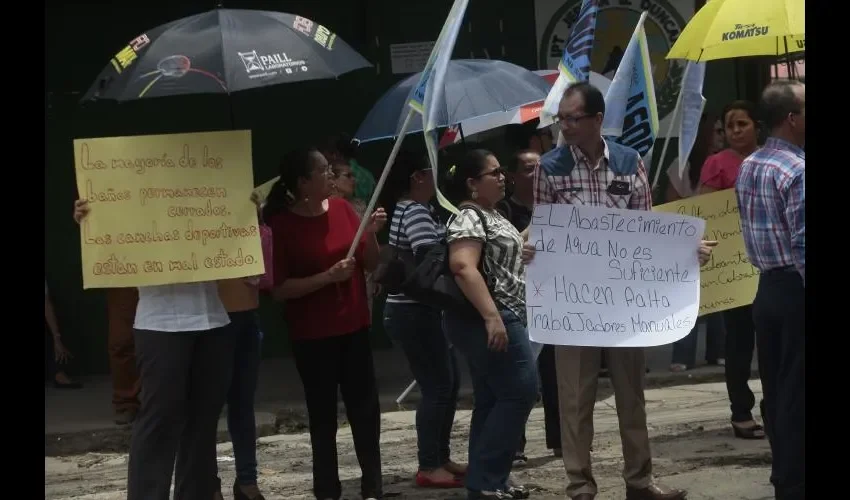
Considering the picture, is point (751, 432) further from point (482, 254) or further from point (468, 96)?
point (468, 96)

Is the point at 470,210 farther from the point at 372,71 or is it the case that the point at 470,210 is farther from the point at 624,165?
the point at 372,71

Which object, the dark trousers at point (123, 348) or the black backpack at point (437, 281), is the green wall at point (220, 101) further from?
the black backpack at point (437, 281)

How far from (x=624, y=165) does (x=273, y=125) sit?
5.79 meters

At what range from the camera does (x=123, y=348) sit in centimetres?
987

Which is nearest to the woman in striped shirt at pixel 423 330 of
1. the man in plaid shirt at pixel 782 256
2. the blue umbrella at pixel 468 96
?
the blue umbrella at pixel 468 96

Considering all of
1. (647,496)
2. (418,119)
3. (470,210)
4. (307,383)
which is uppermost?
(418,119)

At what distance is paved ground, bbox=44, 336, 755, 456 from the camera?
31.8 feet

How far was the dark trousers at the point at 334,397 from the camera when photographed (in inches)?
271

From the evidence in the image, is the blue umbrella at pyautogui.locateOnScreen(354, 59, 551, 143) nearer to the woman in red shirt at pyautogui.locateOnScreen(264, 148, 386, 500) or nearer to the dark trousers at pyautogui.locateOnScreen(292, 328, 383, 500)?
the woman in red shirt at pyautogui.locateOnScreen(264, 148, 386, 500)

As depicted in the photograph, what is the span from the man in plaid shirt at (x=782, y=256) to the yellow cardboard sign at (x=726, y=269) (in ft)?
3.28

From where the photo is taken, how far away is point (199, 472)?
6.58 metres

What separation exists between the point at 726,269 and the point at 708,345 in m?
3.72

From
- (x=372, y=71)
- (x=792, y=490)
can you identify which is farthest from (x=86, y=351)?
(x=792, y=490)

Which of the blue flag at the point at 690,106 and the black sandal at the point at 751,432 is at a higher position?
the blue flag at the point at 690,106
